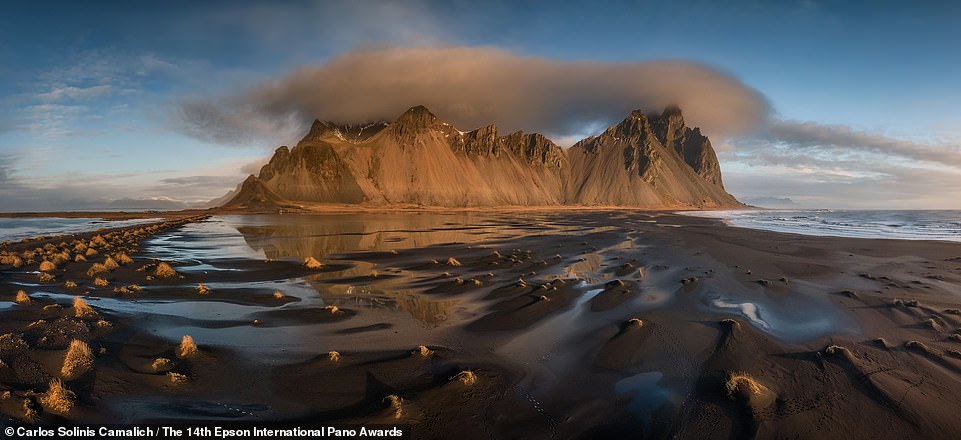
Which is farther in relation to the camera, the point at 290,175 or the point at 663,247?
the point at 290,175

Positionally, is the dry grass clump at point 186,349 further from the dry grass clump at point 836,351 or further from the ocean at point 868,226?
the ocean at point 868,226

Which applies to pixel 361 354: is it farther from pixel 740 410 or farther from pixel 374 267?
pixel 374 267

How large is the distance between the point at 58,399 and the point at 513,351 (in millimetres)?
7864

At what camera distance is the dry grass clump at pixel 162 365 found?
785cm

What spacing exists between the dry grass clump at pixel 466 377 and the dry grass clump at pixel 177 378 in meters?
4.89

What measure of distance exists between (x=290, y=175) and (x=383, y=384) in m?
207

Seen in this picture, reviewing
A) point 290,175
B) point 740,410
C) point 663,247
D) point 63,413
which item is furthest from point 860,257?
point 290,175

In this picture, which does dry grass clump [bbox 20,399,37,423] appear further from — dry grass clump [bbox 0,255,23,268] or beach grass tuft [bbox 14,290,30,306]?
dry grass clump [bbox 0,255,23,268]

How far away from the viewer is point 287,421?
6258 mm

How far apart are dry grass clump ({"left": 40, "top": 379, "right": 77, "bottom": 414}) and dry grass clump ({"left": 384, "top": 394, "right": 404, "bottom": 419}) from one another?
4645 mm

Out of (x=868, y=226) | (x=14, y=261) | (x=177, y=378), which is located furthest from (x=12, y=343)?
(x=868, y=226)

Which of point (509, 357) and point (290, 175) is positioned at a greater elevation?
point (290, 175)

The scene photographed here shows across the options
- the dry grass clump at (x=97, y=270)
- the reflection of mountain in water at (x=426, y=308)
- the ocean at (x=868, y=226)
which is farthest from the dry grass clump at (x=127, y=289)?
the ocean at (x=868, y=226)

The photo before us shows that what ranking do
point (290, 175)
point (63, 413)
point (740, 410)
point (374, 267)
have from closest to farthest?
1. point (63, 413)
2. point (740, 410)
3. point (374, 267)
4. point (290, 175)
